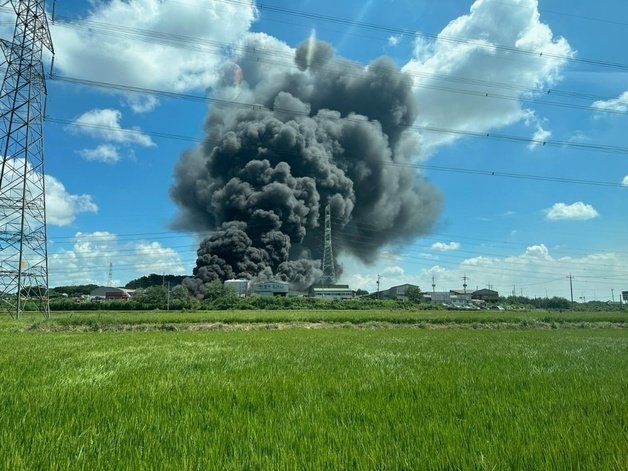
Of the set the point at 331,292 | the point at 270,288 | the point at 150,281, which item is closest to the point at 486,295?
the point at 331,292

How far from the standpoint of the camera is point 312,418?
5875mm

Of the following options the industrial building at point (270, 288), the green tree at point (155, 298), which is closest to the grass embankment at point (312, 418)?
the green tree at point (155, 298)

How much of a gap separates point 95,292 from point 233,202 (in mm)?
78195

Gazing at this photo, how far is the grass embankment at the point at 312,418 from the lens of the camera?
4.25 m

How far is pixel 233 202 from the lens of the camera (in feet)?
371

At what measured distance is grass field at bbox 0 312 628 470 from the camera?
4.25 metres

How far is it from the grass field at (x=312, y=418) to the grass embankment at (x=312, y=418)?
25 millimetres

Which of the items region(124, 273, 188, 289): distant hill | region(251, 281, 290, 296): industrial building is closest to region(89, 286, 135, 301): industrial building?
region(124, 273, 188, 289): distant hill

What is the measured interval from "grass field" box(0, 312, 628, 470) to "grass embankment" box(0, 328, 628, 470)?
0.02 meters

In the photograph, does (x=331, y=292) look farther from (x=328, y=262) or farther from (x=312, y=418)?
(x=312, y=418)

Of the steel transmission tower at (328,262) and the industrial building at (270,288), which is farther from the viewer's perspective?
the steel transmission tower at (328,262)

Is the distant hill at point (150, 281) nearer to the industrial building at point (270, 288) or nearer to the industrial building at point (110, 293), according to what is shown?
the industrial building at point (110, 293)

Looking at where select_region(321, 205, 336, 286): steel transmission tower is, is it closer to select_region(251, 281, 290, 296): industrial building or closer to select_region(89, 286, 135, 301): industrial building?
select_region(251, 281, 290, 296): industrial building

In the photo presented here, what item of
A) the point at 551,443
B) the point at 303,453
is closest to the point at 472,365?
the point at 551,443
